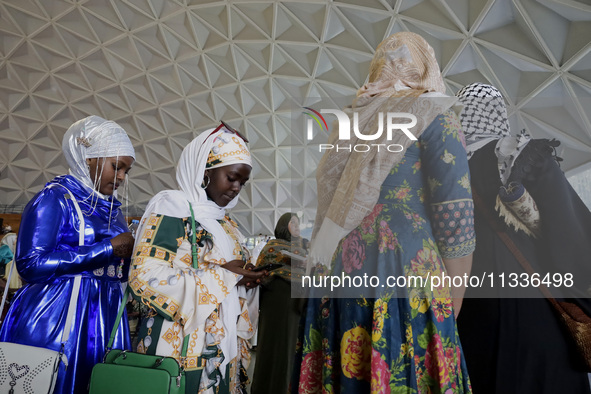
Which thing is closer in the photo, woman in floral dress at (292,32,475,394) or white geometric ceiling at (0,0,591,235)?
woman in floral dress at (292,32,475,394)

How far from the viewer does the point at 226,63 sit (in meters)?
14.9

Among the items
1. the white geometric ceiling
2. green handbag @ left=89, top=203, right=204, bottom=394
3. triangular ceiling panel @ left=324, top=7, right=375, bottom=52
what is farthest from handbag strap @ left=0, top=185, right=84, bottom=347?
triangular ceiling panel @ left=324, top=7, right=375, bottom=52

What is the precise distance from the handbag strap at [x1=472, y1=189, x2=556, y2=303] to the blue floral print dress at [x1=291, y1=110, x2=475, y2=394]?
1.17 feet

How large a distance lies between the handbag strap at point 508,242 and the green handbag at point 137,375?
1.68m

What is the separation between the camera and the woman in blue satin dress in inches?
91.6

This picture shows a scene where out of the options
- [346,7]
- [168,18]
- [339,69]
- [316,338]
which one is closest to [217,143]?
[316,338]

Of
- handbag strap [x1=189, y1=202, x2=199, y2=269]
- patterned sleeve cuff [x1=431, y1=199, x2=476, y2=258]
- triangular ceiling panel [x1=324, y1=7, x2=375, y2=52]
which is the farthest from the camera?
triangular ceiling panel [x1=324, y1=7, x2=375, y2=52]

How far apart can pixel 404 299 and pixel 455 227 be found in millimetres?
359

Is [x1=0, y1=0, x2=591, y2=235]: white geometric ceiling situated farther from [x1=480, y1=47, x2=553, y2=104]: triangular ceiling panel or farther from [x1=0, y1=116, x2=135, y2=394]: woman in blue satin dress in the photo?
[x1=0, y1=116, x2=135, y2=394]: woman in blue satin dress

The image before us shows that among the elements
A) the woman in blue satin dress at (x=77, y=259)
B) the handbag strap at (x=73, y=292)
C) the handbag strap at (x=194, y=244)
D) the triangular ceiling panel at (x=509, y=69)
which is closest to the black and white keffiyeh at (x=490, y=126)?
the handbag strap at (x=194, y=244)

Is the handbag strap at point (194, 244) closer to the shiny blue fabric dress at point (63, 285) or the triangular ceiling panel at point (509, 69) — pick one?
the shiny blue fabric dress at point (63, 285)

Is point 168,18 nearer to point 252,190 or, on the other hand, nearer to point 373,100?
point 252,190

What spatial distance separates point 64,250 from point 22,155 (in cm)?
2189

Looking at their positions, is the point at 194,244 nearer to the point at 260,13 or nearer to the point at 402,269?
the point at 402,269
